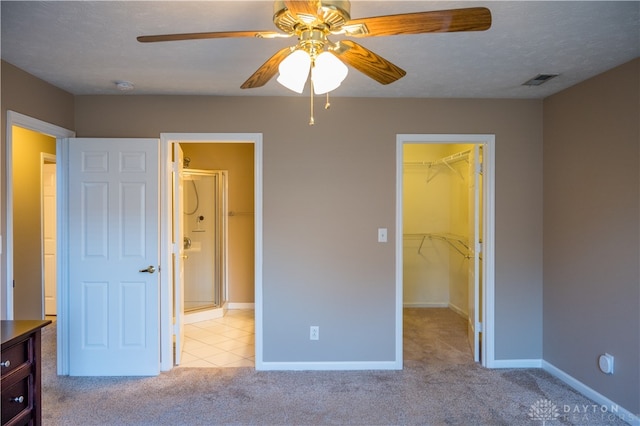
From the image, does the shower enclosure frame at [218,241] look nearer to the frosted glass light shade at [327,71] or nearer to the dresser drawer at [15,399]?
the dresser drawer at [15,399]

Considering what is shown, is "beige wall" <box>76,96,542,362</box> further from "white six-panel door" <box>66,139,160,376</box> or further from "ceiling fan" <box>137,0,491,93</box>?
"ceiling fan" <box>137,0,491,93</box>

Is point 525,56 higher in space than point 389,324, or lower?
higher

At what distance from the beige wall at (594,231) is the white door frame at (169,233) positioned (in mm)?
2502

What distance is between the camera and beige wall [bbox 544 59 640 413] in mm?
2410

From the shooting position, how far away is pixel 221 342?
12.8 ft

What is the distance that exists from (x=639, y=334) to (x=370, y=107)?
249 cm

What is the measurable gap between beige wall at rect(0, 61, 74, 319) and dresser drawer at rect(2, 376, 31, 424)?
101 centimetres

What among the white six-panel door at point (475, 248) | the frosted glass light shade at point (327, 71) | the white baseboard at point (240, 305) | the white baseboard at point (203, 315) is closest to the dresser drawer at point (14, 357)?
the frosted glass light shade at point (327, 71)

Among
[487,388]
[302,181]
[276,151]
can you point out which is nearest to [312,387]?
[487,388]

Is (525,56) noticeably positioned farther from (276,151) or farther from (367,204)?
(276,151)

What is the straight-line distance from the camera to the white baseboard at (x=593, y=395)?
2.40 metres

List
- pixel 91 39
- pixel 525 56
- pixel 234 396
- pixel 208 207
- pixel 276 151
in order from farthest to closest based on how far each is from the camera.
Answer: pixel 208 207 < pixel 276 151 < pixel 234 396 < pixel 525 56 < pixel 91 39

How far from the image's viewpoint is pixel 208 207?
499 centimetres

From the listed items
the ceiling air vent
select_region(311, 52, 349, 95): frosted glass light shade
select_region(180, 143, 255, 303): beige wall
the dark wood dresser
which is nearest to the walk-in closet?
select_region(180, 143, 255, 303): beige wall
